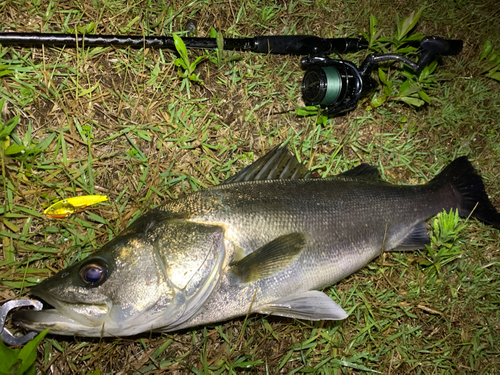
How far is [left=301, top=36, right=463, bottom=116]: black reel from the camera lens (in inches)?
122

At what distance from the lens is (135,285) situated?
80.0 inches

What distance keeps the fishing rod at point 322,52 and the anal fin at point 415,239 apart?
135cm

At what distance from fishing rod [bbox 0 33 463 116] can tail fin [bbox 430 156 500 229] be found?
3.62 ft

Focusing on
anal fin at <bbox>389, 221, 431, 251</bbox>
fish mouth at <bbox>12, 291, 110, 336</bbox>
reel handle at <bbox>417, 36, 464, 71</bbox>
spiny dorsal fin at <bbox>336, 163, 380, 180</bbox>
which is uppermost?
reel handle at <bbox>417, 36, 464, 71</bbox>

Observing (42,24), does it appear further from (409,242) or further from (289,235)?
(409,242)

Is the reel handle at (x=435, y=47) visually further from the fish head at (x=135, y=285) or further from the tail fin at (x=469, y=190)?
the fish head at (x=135, y=285)

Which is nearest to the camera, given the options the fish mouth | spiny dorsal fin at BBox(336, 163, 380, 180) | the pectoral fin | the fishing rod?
the fish mouth

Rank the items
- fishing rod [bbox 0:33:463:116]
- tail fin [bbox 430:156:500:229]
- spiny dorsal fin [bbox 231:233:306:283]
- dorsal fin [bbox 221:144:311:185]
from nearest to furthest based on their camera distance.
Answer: spiny dorsal fin [bbox 231:233:306:283] → dorsal fin [bbox 221:144:311:185] → fishing rod [bbox 0:33:463:116] → tail fin [bbox 430:156:500:229]

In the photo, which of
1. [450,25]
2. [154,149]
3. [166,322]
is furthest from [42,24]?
[450,25]

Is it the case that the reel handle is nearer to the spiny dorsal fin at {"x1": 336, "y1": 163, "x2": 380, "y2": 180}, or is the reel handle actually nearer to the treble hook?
the spiny dorsal fin at {"x1": 336, "y1": 163, "x2": 380, "y2": 180}

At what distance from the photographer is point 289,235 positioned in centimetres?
240

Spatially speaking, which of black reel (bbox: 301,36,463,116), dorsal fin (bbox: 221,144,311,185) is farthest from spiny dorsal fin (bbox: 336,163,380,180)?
black reel (bbox: 301,36,463,116)

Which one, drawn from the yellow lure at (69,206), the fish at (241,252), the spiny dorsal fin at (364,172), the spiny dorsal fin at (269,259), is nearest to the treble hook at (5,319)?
the fish at (241,252)

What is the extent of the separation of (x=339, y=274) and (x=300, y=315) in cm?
48
